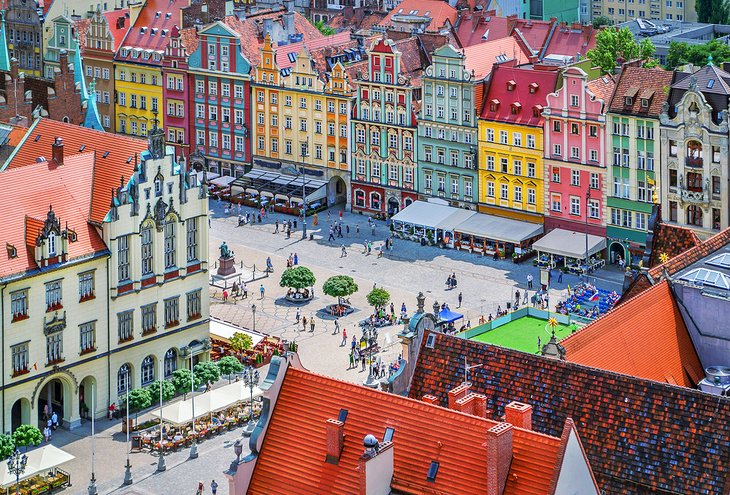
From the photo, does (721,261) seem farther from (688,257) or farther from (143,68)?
(143,68)

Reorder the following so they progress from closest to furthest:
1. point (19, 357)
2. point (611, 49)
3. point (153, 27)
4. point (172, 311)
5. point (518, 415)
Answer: point (518, 415)
point (19, 357)
point (172, 311)
point (611, 49)
point (153, 27)

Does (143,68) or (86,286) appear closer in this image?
(86,286)

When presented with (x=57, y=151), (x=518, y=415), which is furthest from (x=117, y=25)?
(x=518, y=415)

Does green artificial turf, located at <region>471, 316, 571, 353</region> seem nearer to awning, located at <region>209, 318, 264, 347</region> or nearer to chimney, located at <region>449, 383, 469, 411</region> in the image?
awning, located at <region>209, 318, 264, 347</region>

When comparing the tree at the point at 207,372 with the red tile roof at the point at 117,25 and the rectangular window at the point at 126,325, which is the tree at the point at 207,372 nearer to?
the rectangular window at the point at 126,325

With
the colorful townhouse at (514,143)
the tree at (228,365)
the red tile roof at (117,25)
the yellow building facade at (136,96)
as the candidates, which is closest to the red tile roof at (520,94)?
the colorful townhouse at (514,143)

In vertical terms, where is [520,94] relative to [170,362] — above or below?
above
